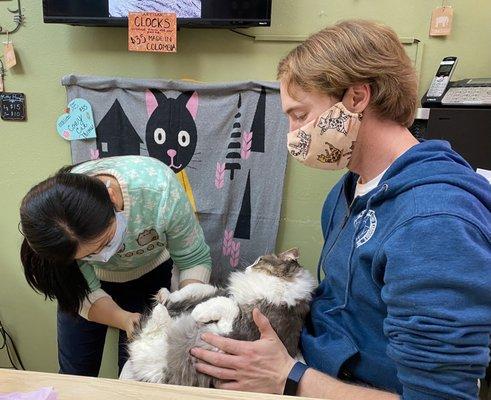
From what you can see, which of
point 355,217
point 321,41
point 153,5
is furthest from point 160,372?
point 153,5

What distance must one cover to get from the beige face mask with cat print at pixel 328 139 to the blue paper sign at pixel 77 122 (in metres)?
1.25

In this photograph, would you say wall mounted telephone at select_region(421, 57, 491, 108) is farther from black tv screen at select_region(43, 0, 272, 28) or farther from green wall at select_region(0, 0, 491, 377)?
black tv screen at select_region(43, 0, 272, 28)

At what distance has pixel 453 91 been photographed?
4.81 ft

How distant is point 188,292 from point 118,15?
122 cm

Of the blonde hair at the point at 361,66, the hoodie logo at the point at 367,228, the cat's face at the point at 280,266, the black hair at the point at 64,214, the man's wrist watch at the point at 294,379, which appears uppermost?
the blonde hair at the point at 361,66

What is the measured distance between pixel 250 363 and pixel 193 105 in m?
1.23

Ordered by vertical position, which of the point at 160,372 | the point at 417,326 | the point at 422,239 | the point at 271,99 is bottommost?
the point at 160,372

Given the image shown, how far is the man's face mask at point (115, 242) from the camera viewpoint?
3.91 ft

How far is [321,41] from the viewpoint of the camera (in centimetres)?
83

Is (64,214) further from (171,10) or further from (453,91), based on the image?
(453,91)

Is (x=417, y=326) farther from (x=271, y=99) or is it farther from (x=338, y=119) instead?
(x=271, y=99)

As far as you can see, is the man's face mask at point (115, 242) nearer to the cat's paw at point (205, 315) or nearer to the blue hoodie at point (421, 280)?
the cat's paw at point (205, 315)

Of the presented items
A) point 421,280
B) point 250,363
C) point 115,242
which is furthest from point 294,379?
point 115,242

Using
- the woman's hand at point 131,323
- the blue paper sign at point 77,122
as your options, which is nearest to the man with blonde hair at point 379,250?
the woman's hand at point 131,323
